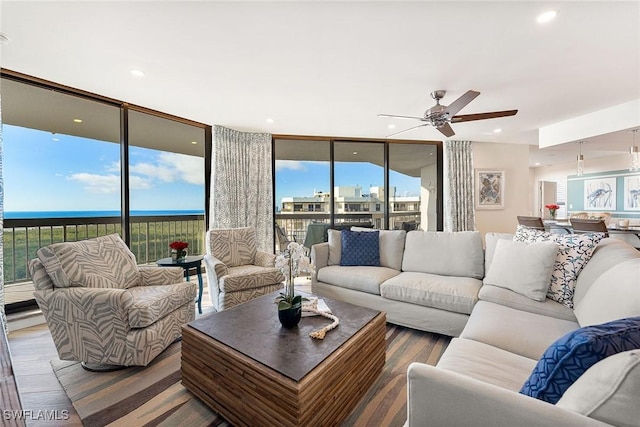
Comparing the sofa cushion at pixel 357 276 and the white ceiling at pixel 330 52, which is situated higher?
the white ceiling at pixel 330 52

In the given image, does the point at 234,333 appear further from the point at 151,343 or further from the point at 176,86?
the point at 176,86

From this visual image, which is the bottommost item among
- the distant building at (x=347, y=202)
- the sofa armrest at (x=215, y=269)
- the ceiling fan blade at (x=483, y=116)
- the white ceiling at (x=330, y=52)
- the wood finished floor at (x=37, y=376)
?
the wood finished floor at (x=37, y=376)

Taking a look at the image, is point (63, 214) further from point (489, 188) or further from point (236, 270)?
point (489, 188)

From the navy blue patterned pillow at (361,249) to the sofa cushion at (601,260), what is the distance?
1.72m

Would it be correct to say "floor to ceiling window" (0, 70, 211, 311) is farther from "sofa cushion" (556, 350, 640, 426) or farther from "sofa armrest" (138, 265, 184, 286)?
"sofa cushion" (556, 350, 640, 426)

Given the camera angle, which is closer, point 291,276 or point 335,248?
point 291,276

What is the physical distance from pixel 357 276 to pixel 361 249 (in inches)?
16.9

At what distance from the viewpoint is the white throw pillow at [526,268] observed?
1.94 m

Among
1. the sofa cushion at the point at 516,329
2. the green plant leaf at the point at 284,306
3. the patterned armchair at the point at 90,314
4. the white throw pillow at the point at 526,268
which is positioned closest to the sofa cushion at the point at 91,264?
the patterned armchair at the point at 90,314

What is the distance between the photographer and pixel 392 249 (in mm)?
3162

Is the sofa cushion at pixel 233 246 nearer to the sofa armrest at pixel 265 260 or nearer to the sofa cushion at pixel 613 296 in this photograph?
the sofa armrest at pixel 265 260

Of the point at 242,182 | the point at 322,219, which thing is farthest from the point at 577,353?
the point at 322,219
